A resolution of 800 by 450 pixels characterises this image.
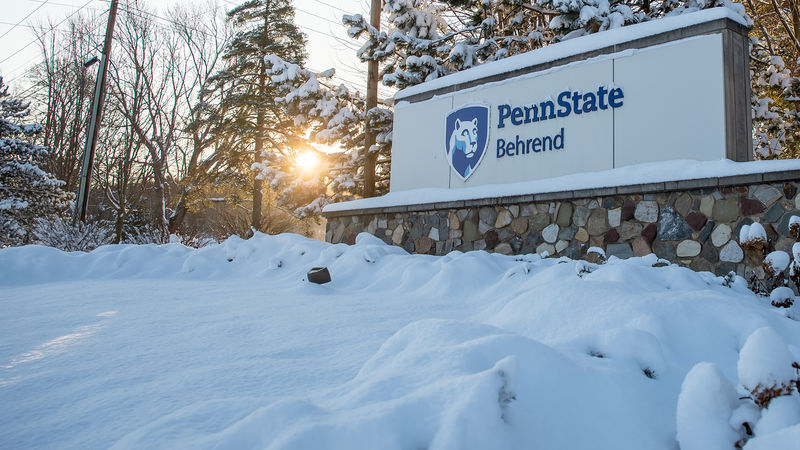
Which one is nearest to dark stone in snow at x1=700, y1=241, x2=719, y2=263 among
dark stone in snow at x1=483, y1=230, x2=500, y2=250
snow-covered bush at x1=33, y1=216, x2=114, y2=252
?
dark stone in snow at x1=483, y1=230, x2=500, y2=250

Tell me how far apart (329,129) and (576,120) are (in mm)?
6395

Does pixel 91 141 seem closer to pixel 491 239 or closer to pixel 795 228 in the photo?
pixel 491 239

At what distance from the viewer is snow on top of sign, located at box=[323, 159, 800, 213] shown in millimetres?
4617

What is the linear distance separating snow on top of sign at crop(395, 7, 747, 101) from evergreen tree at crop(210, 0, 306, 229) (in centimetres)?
1082

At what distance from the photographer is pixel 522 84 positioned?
6.59m

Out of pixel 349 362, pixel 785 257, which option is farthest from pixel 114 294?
pixel 785 257

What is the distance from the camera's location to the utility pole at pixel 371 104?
A: 10859 mm

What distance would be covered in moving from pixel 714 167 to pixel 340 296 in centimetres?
357

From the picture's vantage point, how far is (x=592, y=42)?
605 cm

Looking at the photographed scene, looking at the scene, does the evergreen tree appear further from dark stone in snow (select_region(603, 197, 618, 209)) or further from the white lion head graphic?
dark stone in snow (select_region(603, 197, 618, 209))

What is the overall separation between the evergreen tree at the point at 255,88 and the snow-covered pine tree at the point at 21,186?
560 cm

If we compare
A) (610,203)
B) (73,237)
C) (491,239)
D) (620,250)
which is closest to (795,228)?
(620,250)

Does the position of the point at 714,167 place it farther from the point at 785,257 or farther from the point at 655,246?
the point at 785,257

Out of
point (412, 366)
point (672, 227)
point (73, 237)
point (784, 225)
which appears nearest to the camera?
point (412, 366)
